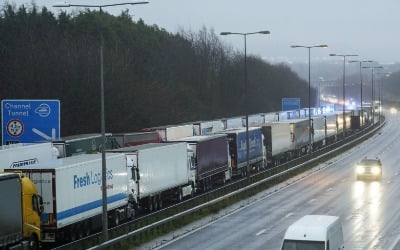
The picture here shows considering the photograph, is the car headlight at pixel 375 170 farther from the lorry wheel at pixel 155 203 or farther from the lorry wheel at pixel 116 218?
the lorry wheel at pixel 116 218

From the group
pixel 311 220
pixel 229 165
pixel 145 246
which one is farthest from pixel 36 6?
pixel 311 220

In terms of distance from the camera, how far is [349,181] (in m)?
56.0

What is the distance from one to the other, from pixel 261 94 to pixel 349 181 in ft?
374

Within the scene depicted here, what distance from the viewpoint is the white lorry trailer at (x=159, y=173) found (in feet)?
126

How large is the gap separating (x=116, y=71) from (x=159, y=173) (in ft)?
154

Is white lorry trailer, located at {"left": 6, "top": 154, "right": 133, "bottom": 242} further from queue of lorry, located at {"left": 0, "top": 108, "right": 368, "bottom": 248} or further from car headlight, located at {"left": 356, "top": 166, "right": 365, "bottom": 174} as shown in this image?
car headlight, located at {"left": 356, "top": 166, "right": 365, "bottom": 174}

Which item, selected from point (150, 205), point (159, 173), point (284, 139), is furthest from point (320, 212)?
point (284, 139)

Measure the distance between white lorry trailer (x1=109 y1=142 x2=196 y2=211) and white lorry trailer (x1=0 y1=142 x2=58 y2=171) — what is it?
385 centimetres

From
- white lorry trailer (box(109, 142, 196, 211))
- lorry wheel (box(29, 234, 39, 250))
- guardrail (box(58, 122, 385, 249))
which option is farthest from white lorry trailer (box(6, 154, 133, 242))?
white lorry trailer (box(109, 142, 196, 211))

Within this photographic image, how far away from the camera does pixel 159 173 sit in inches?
1624

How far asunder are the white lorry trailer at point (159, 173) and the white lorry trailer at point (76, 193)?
1.85 meters

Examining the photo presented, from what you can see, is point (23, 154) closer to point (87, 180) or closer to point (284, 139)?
point (87, 180)

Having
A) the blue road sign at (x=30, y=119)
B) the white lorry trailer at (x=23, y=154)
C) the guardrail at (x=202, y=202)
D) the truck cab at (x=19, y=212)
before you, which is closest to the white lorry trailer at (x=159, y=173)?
the guardrail at (x=202, y=202)

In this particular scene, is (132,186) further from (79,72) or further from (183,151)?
(79,72)
